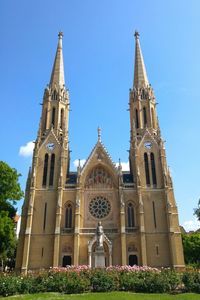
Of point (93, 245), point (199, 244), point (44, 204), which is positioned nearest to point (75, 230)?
point (93, 245)

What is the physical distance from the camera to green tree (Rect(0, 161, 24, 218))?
33.9 meters

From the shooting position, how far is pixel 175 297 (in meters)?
15.9

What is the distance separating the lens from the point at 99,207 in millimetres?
41625

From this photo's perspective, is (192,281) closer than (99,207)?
Yes

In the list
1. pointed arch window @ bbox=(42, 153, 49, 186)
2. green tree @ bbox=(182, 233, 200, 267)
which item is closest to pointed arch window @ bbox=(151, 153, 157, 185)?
pointed arch window @ bbox=(42, 153, 49, 186)

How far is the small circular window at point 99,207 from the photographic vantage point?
4122 centimetres

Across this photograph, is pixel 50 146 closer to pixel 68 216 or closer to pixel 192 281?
pixel 68 216

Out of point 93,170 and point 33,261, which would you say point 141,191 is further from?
point 33,261

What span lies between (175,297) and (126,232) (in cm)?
2357

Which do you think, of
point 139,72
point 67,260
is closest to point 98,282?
point 67,260

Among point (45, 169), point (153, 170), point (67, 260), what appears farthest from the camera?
point (45, 169)

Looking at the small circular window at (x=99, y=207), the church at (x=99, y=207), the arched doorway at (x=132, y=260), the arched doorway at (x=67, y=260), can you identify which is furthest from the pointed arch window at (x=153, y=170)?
the arched doorway at (x=67, y=260)

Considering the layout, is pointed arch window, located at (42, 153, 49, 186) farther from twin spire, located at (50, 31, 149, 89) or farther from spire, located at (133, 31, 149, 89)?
spire, located at (133, 31, 149, 89)

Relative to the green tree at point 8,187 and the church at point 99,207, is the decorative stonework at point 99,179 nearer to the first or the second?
the church at point 99,207
